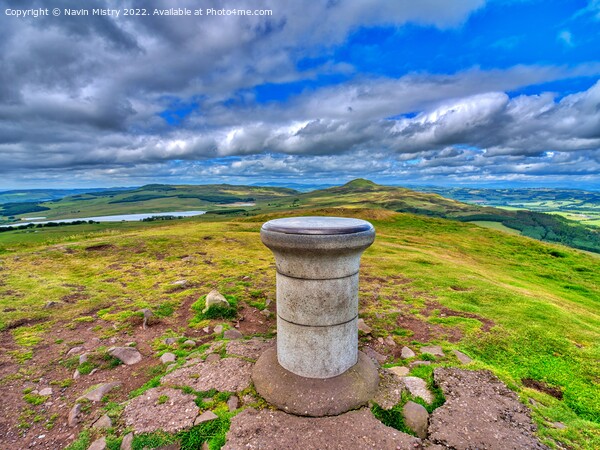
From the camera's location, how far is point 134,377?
6.41 meters

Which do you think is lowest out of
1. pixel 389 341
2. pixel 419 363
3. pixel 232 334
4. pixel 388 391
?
pixel 389 341

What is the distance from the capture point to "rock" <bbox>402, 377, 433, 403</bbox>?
17.9 feet

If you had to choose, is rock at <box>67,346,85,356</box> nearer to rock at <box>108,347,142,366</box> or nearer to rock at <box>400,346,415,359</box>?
rock at <box>108,347,142,366</box>

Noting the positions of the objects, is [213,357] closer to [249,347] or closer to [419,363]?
[249,347]

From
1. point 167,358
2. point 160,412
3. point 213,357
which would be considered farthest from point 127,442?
point 167,358

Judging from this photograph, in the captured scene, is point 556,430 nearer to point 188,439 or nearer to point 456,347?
point 456,347

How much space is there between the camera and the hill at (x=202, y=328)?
5340 millimetres

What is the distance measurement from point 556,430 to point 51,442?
8086 mm

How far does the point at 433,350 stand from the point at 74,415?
7601 mm

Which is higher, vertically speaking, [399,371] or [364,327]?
[399,371]

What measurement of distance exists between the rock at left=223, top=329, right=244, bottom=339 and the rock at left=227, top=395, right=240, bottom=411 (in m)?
2.83

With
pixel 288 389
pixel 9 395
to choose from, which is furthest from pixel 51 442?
pixel 288 389

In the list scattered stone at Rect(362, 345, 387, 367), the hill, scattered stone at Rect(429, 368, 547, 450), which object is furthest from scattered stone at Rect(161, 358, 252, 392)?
scattered stone at Rect(429, 368, 547, 450)

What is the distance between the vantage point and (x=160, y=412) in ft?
16.5
